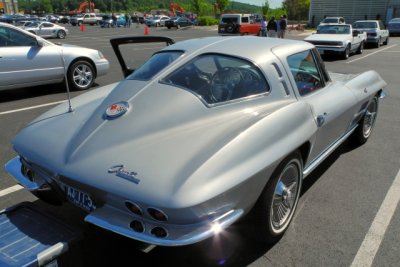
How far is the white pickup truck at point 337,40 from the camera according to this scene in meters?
14.5

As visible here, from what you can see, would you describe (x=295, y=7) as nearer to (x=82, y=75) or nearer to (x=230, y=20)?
(x=230, y=20)

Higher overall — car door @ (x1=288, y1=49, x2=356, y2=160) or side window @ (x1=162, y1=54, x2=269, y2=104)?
side window @ (x1=162, y1=54, x2=269, y2=104)

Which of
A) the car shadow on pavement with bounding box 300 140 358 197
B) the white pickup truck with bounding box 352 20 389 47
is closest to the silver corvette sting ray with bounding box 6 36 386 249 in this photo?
the car shadow on pavement with bounding box 300 140 358 197

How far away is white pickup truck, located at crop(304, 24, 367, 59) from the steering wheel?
12601mm

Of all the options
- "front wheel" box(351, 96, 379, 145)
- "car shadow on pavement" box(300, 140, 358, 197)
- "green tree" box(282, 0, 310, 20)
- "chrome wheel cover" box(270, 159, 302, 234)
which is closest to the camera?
"chrome wheel cover" box(270, 159, 302, 234)

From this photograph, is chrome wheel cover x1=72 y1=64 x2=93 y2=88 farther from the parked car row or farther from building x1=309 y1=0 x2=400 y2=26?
building x1=309 y1=0 x2=400 y2=26

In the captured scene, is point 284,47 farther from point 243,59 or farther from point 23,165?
point 23,165

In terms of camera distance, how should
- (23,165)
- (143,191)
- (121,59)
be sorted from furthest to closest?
(121,59)
(23,165)
(143,191)

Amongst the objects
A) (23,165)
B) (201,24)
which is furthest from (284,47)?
(201,24)

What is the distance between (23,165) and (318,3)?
2216 inches

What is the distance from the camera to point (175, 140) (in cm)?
253

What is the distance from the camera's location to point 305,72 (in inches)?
147

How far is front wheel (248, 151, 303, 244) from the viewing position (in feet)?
8.80

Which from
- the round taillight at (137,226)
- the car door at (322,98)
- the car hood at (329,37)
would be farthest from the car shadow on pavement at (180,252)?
the car hood at (329,37)
